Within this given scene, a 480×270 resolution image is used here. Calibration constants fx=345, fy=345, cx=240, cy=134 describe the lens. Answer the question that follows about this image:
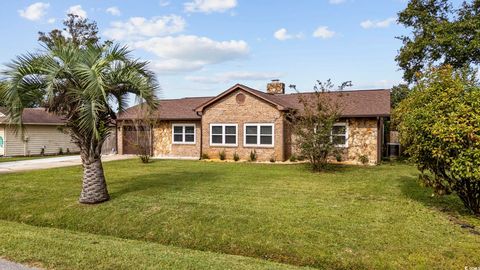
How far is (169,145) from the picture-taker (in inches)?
891

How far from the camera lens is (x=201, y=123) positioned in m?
21.2

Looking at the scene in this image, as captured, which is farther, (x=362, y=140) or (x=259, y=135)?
(x=259, y=135)

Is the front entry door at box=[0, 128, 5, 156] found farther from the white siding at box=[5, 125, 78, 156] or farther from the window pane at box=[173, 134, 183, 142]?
the window pane at box=[173, 134, 183, 142]

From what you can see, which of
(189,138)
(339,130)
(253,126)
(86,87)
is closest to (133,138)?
(189,138)

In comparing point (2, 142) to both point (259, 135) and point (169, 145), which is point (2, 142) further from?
point (259, 135)

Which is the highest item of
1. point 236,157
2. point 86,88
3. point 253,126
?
point 86,88

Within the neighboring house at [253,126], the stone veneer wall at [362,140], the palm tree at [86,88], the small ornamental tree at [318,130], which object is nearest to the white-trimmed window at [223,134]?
the neighboring house at [253,126]

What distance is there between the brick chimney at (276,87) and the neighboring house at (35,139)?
14.5 m

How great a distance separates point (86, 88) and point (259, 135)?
39.7 feet

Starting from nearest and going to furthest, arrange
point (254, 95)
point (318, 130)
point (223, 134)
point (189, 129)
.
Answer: point (318, 130)
point (254, 95)
point (223, 134)
point (189, 129)

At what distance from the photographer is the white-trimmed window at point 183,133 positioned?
21.9 m

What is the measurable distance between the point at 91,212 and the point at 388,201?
7495mm

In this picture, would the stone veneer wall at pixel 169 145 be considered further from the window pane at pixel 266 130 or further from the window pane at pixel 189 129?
the window pane at pixel 266 130

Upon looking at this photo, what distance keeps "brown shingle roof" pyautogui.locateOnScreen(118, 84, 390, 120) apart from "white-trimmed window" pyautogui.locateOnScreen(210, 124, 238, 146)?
4.83ft
